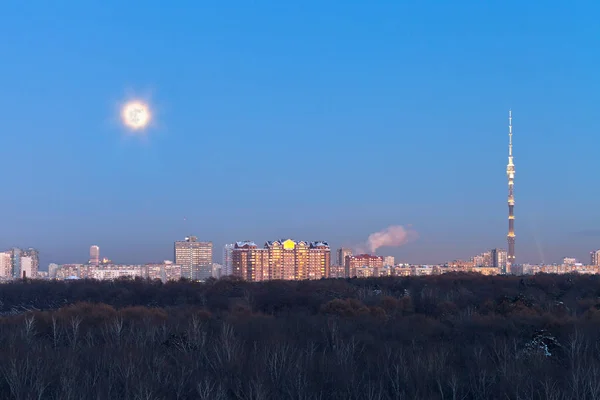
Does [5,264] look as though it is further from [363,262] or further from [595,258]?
[595,258]

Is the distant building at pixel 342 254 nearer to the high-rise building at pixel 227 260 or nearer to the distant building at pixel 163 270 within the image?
the high-rise building at pixel 227 260

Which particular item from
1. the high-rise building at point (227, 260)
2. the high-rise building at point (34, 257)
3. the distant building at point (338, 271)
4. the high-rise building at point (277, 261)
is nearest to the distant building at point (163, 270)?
the high-rise building at point (227, 260)

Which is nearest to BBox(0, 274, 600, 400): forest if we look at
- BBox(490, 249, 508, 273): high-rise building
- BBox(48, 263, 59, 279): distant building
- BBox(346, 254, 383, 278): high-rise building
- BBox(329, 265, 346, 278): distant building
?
BBox(329, 265, 346, 278): distant building

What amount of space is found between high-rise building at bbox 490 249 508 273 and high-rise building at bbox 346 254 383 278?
110 feet

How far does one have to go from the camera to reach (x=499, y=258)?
146500 millimetres

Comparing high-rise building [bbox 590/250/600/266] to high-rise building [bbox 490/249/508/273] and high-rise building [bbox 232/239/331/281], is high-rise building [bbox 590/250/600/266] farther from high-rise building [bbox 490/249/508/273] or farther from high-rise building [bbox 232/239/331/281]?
high-rise building [bbox 232/239/331/281]

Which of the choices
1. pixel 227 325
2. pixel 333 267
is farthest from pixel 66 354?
pixel 333 267

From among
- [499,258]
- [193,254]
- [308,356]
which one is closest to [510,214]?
[499,258]

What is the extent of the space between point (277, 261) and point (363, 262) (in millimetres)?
25542

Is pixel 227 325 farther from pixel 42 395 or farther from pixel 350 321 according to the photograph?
pixel 42 395

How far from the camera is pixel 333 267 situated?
397 ft

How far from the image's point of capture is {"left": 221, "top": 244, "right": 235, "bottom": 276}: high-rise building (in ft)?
349

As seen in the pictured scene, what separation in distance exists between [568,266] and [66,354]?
126 meters

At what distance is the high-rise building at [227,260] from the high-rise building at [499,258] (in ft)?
196
